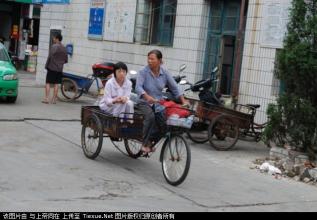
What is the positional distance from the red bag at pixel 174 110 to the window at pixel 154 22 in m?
7.34

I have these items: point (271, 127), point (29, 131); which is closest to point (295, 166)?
point (271, 127)

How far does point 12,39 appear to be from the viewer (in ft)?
101

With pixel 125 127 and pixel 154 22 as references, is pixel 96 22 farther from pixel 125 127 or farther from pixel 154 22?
pixel 125 127

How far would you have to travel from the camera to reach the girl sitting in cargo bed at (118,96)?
346 inches

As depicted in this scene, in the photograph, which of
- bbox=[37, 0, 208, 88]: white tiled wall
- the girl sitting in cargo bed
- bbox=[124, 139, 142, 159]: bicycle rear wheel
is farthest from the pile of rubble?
bbox=[37, 0, 208, 88]: white tiled wall

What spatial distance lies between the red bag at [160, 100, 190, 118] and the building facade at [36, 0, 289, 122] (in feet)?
14.0

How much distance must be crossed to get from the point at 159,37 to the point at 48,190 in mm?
9549

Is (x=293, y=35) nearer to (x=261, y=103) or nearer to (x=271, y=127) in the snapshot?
A: (x=271, y=127)

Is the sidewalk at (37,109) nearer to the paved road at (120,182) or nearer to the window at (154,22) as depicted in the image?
the paved road at (120,182)

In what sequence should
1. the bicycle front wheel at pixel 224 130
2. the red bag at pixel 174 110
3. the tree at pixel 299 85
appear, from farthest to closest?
1. the bicycle front wheel at pixel 224 130
2. the tree at pixel 299 85
3. the red bag at pixel 174 110

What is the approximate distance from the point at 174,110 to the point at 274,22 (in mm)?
4732

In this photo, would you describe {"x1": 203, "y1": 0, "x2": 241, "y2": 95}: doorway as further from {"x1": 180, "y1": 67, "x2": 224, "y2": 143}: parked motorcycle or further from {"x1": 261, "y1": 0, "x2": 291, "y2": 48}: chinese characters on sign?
{"x1": 180, "y1": 67, "x2": 224, "y2": 143}: parked motorcycle

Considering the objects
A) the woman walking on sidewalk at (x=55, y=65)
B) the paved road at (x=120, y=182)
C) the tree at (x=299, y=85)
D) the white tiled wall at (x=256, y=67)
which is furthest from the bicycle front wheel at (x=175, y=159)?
the woman walking on sidewalk at (x=55, y=65)

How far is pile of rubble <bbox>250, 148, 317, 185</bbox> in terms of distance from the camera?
29.4 feet
